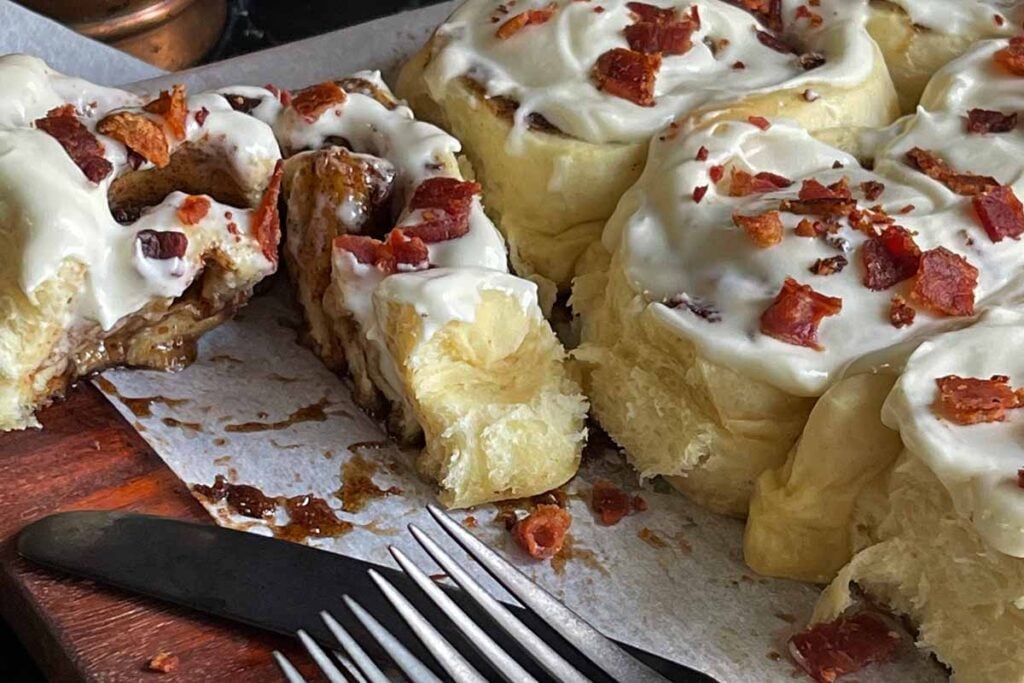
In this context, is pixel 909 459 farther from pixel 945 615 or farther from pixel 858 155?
pixel 858 155

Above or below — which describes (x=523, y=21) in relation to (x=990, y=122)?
above

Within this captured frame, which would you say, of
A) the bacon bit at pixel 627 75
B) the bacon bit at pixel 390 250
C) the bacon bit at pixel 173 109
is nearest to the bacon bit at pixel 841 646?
the bacon bit at pixel 390 250

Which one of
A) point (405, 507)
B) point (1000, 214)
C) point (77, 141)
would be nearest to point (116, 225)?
point (77, 141)

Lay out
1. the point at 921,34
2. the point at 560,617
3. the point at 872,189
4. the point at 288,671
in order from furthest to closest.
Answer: the point at 921,34 → the point at 872,189 → the point at 560,617 → the point at 288,671

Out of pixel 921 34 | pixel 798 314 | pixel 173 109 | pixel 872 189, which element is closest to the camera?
pixel 798 314

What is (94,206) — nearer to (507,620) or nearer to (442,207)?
(442,207)

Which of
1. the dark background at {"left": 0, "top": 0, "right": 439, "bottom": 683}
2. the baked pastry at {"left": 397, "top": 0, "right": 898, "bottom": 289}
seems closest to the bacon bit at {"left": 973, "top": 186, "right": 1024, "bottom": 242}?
the baked pastry at {"left": 397, "top": 0, "right": 898, "bottom": 289}
